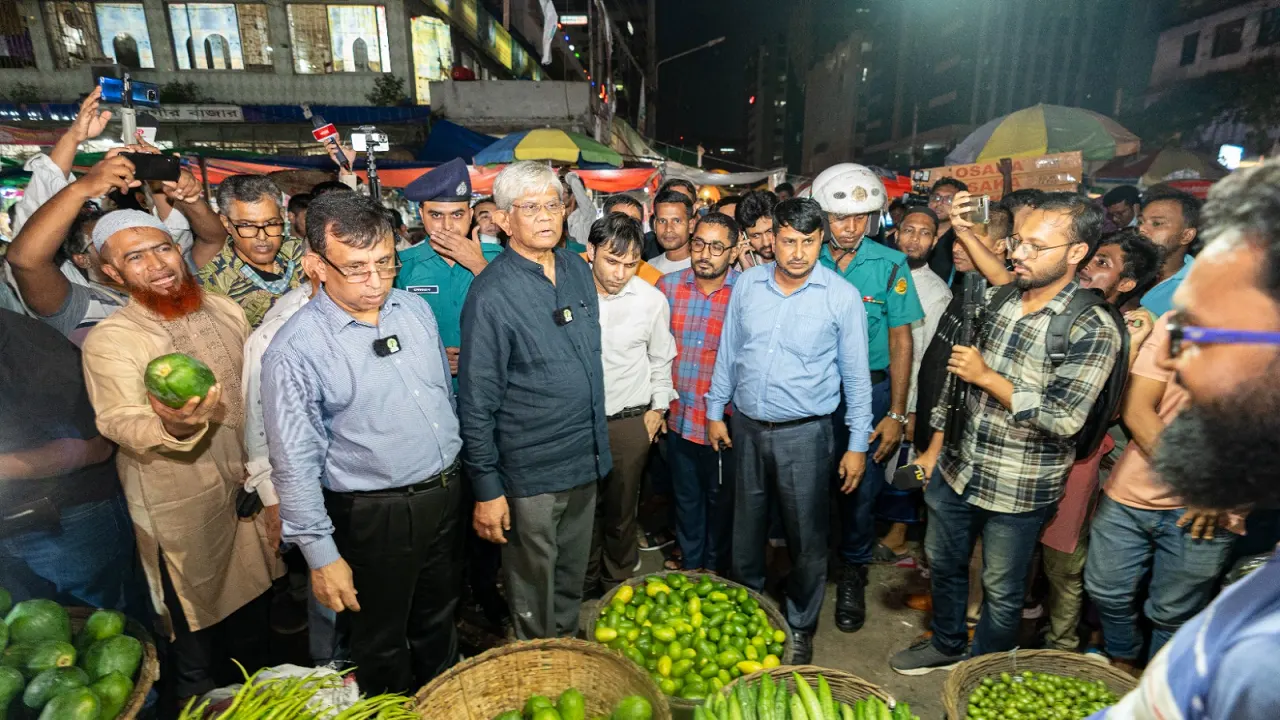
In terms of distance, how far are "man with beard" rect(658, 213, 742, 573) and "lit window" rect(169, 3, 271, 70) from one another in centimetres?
2247

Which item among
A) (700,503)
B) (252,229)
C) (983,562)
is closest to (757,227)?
(700,503)

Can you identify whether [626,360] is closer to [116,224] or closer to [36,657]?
[116,224]

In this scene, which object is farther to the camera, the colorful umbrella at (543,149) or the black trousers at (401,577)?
the colorful umbrella at (543,149)

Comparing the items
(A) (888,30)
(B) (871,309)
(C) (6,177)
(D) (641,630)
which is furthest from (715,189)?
(A) (888,30)

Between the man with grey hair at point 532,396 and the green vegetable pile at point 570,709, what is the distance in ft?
2.94

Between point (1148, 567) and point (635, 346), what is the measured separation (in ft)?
9.80

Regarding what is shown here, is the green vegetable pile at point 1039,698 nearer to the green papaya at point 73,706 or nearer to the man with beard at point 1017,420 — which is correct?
the man with beard at point 1017,420

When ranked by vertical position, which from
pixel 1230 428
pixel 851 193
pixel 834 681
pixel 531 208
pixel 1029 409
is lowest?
pixel 834 681

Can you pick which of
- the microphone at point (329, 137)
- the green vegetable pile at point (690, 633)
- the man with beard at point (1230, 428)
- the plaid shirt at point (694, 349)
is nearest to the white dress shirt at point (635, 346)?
the plaid shirt at point (694, 349)

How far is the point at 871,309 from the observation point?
14.0 feet

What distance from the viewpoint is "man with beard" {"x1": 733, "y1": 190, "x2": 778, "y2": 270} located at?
15.5 ft

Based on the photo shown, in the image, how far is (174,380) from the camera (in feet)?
7.61

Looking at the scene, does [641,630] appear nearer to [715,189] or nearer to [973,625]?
[973,625]

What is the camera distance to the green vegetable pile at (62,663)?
56.8 inches
